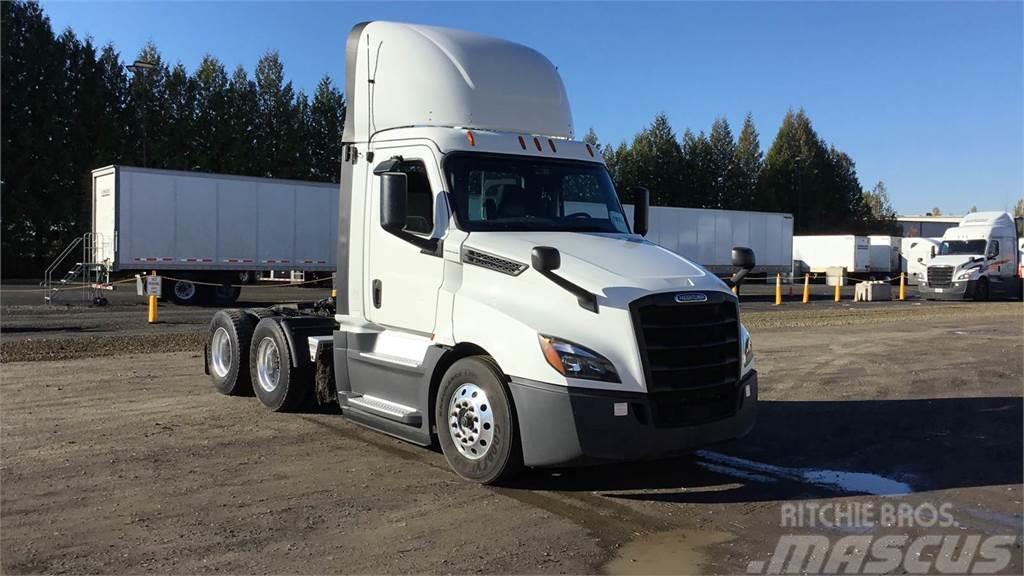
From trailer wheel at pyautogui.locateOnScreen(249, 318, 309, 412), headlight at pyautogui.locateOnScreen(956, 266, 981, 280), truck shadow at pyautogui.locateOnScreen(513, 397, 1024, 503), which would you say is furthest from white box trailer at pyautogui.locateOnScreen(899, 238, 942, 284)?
trailer wheel at pyautogui.locateOnScreen(249, 318, 309, 412)

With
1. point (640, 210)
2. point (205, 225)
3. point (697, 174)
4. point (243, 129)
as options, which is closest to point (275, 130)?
point (243, 129)

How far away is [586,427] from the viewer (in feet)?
18.2

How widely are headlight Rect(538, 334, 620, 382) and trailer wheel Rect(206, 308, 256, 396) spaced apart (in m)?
5.10

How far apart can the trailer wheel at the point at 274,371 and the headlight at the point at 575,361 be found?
3870mm

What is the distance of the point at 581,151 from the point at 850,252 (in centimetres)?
4940

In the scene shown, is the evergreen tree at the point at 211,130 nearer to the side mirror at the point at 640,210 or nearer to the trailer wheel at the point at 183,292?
the trailer wheel at the point at 183,292

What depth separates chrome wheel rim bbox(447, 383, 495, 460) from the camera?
606 centimetres

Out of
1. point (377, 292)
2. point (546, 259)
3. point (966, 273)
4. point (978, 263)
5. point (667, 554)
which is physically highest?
point (546, 259)

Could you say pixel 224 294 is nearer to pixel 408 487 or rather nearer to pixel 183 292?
pixel 183 292

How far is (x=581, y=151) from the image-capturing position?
7.49 meters

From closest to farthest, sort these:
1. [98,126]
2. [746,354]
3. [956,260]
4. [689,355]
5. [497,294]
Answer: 1. [689,355]
2. [497,294]
3. [746,354]
4. [956,260]
5. [98,126]

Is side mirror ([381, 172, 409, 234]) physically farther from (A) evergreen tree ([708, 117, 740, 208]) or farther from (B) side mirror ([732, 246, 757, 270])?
(A) evergreen tree ([708, 117, 740, 208])

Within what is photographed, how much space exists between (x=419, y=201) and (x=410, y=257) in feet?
1.55

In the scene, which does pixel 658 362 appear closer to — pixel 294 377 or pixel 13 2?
pixel 294 377
